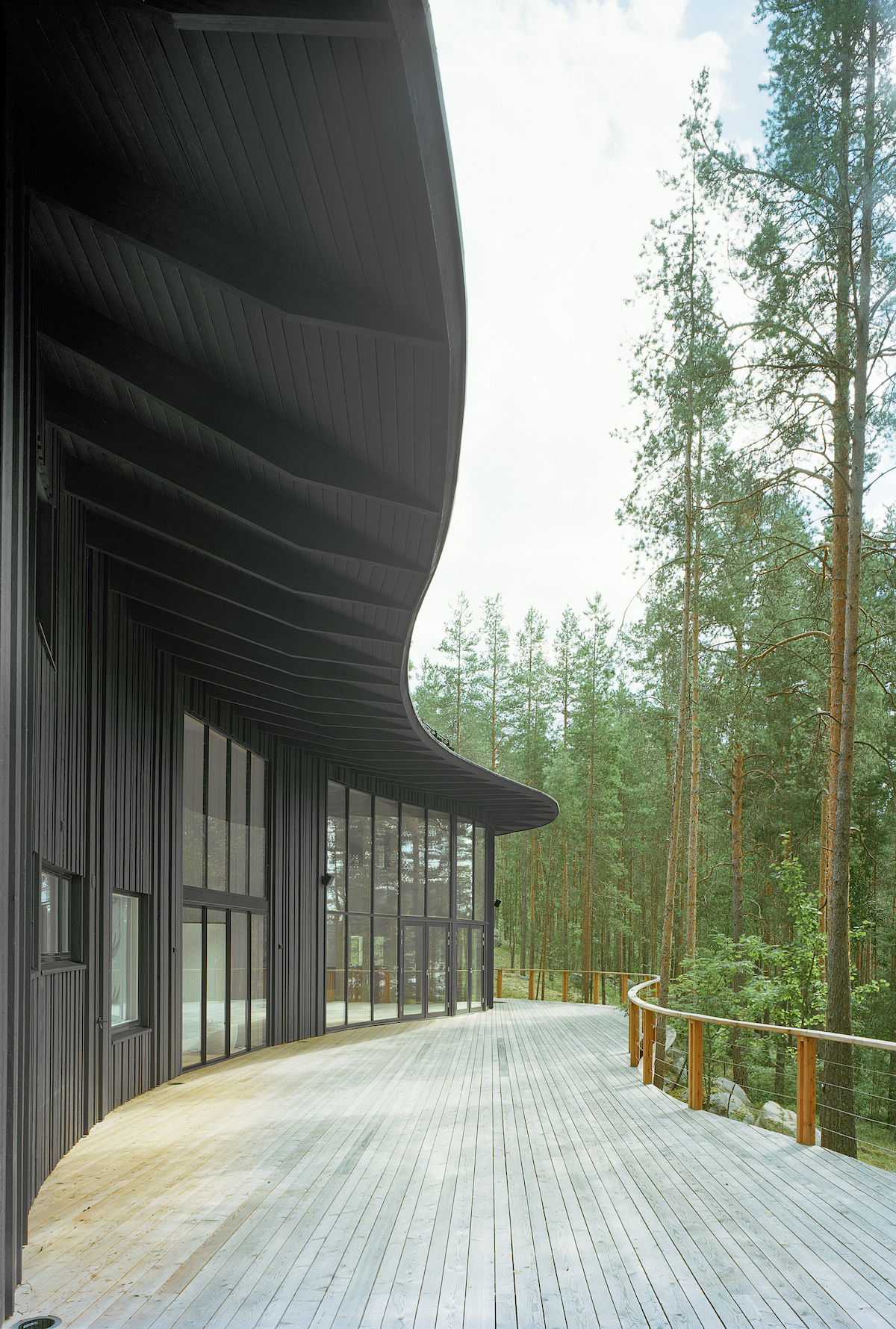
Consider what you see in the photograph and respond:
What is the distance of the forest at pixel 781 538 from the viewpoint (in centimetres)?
835

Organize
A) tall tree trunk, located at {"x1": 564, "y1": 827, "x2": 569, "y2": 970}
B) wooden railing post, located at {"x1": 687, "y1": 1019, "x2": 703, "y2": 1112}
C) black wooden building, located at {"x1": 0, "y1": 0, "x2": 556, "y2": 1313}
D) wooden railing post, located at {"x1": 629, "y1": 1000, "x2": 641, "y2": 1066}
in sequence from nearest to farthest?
black wooden building, located at {"x1": 0, "y1": 0, "x2": 556, "y2": 1313}, wooden railing post, located at {"x1": 687, "y1": 1019, "x2": 703, "y2": 1112}, wooden railing post, located at {"x1": 629, "y1": 1000, "x2": 641, "y2": 1066}, tall tree trunk, located at {"x1": 564, "y1": 827, "x2": 569, "y2": 970}

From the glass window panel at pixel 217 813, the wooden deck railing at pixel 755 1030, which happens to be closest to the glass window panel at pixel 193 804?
the glass window panel at pixel 217 813

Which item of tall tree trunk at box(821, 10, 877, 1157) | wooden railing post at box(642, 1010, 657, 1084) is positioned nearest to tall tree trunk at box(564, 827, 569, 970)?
wooden railing post at box(642, 1010, 657, 1084)

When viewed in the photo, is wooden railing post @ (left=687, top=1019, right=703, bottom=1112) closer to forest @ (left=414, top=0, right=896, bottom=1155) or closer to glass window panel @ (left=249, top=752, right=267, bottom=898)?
forest @ (left=414, top=0, right=896, bottom=1155)

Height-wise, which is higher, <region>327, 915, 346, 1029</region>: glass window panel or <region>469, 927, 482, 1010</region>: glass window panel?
<region>327, 915, 346, 1029</region>: glass window panel

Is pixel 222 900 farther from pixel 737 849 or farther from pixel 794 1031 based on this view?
pixel 737 849

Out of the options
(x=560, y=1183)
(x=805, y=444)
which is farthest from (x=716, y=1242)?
(x=805, y=444)

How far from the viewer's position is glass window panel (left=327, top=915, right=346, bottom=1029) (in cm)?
1273

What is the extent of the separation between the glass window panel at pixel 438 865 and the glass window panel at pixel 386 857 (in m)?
0.97

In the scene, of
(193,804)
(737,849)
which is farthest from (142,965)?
(737,849)

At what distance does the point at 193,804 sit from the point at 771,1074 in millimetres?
17420

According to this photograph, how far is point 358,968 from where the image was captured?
13.4 m

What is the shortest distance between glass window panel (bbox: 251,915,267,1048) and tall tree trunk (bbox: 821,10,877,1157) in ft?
19.6

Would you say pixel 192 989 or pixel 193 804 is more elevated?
pixel 193 804
